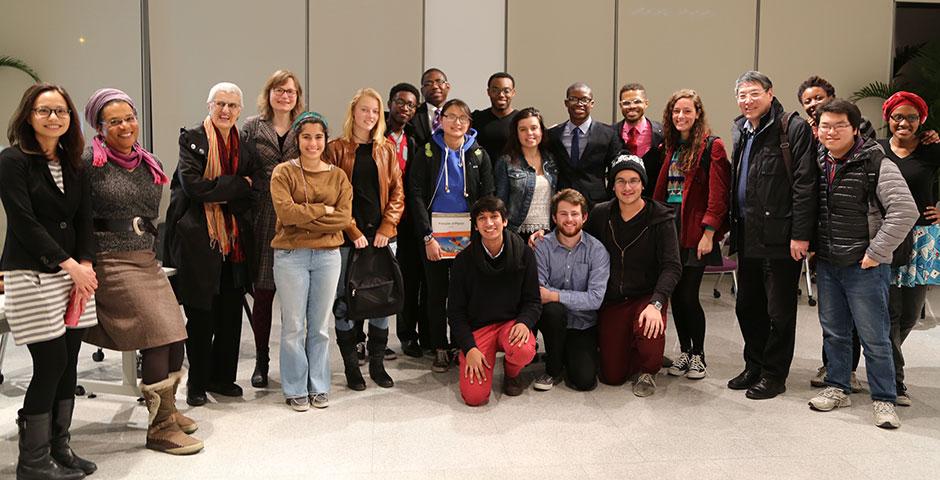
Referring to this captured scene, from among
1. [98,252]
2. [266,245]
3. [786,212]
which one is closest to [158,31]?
[266,245]

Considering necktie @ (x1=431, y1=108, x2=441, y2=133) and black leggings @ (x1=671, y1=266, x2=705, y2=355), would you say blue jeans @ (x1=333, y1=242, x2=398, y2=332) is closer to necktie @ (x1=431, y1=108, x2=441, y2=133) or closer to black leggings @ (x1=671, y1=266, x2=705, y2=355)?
necktie @ (x1=431, y1=108, x2=441, y2=133)

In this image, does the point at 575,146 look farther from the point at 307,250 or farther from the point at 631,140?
the point at 307,250

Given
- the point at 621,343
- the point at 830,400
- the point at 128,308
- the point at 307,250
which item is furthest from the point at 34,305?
the point at 830,400

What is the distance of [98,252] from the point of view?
3.00 meters

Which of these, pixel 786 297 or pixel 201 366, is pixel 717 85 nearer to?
pixel 786 297

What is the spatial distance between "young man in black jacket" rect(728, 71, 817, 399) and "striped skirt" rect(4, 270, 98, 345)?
300cm

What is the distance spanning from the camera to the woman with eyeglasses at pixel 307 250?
11.6ft

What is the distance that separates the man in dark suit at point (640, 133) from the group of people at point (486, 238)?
11 mm

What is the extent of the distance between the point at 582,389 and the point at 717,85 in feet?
14.3

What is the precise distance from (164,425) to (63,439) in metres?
0.38

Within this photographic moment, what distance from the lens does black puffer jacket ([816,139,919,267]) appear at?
336 cm

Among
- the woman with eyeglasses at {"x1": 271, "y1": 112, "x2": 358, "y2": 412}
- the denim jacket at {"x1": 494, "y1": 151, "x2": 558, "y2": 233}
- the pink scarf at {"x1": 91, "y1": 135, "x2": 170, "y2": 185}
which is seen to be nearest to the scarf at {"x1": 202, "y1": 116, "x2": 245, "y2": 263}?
the woman with eyeglasses at {"x1": 271, "y1": 112, "x2": 358, "y2": 412}

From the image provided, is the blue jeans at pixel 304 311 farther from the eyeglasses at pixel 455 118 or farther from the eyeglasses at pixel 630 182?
the eyeglasses at pixel 630 182

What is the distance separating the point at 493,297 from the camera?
155 inches
